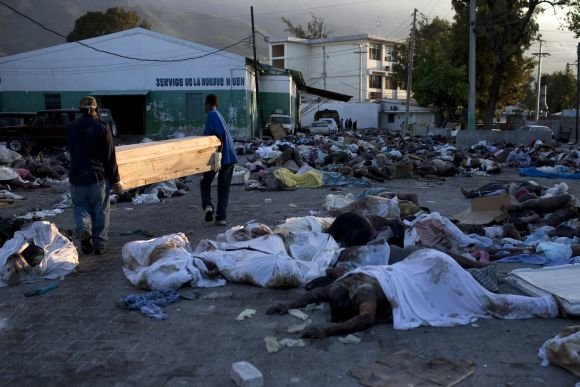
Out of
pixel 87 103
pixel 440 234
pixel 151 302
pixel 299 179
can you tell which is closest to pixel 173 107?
pixel 299 179

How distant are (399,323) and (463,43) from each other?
40.6 m

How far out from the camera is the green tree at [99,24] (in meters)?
51.6

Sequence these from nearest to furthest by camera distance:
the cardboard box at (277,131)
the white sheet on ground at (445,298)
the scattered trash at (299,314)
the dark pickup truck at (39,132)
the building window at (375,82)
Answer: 1. the white sheet on ground at (445,298)
2. the scattered trash at (299,314)
3. the dark pickup truck at (39,132)
4. the cardboard box at (277,131)
5. the building window at (375,82)

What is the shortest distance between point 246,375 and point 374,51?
69.5 m

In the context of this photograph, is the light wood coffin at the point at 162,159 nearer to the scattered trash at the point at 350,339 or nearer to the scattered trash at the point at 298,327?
the scattered trash at the point at 298,327

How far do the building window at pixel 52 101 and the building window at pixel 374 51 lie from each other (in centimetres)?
4310

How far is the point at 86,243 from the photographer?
249 inches

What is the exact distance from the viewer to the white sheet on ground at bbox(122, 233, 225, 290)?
505 cm

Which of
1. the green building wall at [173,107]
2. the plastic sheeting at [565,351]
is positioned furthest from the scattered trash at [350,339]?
the green building wall at [173,107]

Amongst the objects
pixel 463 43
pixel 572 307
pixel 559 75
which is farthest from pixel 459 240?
pixel 559 75

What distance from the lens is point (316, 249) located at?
5.69 metres

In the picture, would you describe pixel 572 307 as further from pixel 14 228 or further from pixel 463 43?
pixel 463 43

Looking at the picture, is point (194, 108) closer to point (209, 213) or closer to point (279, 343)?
point (209, 213)

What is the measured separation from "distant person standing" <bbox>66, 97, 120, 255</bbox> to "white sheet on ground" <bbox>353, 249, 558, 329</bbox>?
10.6 ft
